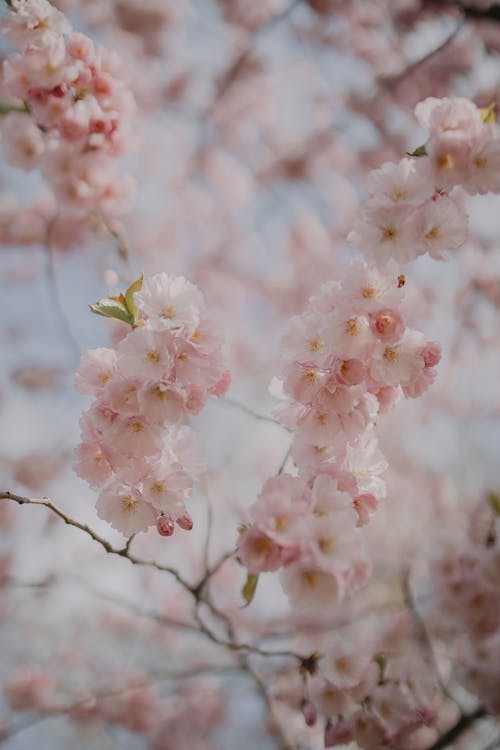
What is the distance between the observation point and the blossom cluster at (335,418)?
1246 mm

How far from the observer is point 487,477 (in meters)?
→ 9.28

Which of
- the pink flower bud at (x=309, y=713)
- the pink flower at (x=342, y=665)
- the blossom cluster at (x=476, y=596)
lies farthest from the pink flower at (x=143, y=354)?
the blossom cluster at (x=476, y=596)

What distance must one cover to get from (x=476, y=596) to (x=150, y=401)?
1.65 metres

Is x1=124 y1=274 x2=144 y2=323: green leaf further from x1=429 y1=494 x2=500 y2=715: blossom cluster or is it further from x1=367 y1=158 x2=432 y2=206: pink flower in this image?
x1=429 y1=494 x2=500 y2=715: blossom cluster

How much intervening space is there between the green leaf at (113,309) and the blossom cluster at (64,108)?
3.20 feet

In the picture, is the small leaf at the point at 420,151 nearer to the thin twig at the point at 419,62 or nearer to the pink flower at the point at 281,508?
the pink flower at the point at 281,508

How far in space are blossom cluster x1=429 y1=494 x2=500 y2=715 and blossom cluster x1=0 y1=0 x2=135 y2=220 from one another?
199cm

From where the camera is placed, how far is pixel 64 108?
2.13 m

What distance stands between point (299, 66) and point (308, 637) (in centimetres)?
609

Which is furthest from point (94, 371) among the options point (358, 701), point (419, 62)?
point (419, 62)

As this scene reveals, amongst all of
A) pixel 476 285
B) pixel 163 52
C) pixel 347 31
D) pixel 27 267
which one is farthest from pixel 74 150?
pixel 27 267

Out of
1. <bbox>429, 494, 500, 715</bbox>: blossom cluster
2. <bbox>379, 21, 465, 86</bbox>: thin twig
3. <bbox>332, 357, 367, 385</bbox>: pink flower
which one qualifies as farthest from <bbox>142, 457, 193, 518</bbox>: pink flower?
<bbox>379, 21, 465, 86</bbox>: thin twig

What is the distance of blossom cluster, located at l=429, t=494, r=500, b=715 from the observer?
225 centimetres

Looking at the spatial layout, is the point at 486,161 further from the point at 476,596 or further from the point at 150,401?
the point at 476,596
